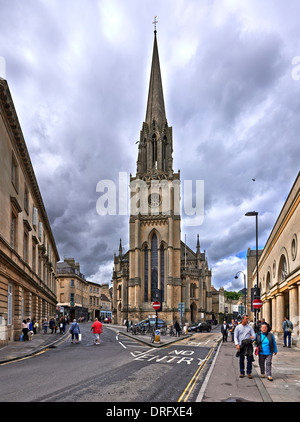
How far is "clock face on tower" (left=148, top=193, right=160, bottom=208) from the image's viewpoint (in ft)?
229

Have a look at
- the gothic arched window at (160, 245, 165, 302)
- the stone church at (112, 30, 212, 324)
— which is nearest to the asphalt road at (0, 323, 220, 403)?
the stone church at (112, 30, 212, 324)

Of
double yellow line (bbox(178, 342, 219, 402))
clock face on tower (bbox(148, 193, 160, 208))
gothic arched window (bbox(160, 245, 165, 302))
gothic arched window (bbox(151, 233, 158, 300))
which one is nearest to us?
double yellow line (bbox(178, 342, 219, 402))

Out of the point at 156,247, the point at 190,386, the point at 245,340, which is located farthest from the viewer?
the point at 156,247

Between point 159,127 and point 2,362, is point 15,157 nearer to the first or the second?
point 2,362

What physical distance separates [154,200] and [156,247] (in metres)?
9.22

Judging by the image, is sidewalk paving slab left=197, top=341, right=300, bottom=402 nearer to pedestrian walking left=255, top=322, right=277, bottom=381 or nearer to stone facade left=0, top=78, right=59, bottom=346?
pedestrian walking left=255, top=322, right=277, bottom=381

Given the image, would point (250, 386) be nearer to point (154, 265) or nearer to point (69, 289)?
point (154, 265)

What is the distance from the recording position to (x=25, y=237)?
1149 inches

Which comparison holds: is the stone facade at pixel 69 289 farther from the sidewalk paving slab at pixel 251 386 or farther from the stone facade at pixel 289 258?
the sidewalk paving slab at pixel 251 386

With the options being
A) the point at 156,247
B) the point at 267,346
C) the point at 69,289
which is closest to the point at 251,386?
the point at 267,346

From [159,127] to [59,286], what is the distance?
38.4 meters

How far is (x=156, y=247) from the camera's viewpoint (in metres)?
66.4

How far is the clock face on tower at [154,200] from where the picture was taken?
69.8 m
